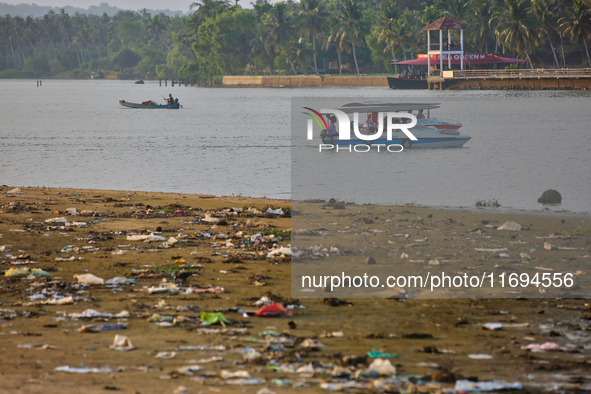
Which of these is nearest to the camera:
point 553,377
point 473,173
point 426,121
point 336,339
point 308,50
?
point 553,377

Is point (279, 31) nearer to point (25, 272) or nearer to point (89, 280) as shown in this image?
point (25, 272)

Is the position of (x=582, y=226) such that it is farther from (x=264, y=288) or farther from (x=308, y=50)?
(x=308, y=50)

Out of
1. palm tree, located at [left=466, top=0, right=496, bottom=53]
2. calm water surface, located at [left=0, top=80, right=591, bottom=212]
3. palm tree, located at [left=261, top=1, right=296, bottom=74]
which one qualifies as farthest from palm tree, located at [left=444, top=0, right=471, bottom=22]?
calm water surface, located at [left=0, top=80, right=591, bottom=212]

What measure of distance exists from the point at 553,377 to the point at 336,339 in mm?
1924

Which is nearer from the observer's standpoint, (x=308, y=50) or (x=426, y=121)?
(x=426, y=121)

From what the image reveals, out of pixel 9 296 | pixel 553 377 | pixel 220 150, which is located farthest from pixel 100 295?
pixel 220 150

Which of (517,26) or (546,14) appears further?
(546,14)

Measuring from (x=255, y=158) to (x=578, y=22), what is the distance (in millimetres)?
57119

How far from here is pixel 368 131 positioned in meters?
30.9

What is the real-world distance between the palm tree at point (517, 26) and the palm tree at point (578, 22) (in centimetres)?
327

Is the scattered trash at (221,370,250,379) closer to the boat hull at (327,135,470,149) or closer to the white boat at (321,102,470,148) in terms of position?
the white boat at (321,102,470,148)

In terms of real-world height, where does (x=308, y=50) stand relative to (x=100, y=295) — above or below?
above

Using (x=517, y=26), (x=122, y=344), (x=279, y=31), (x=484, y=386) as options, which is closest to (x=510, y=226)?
(x=484, y=386)

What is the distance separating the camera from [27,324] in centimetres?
651
